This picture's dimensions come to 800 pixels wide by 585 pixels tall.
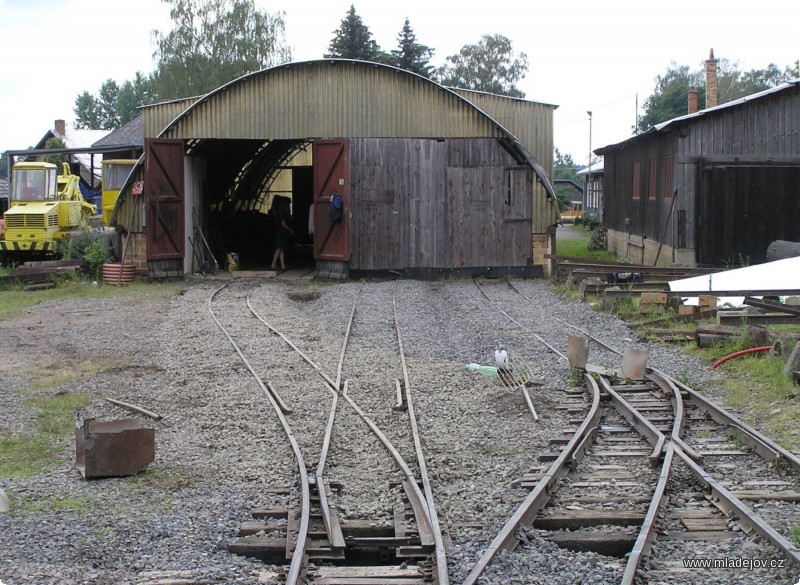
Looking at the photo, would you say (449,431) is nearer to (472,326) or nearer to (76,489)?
(76,489)

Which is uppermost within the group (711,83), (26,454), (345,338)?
(711,83)

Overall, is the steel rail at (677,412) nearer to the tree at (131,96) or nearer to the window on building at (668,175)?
the window on building at (668,175)

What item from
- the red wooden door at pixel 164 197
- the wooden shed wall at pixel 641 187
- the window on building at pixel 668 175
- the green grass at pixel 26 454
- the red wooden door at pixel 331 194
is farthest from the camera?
the wooden shed wall at pixel 641 187

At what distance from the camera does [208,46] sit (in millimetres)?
49125

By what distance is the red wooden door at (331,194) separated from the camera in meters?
21.9

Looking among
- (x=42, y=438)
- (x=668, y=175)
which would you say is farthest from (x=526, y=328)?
(x=668, y=175)

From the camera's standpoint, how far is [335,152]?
2203 cm

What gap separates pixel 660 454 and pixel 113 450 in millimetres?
4300

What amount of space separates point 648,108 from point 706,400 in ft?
246

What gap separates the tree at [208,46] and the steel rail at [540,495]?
43331 mm

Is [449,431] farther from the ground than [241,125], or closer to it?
closer to it

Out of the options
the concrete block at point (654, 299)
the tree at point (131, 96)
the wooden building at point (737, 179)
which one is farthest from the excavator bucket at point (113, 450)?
the tree at point (131, 96)

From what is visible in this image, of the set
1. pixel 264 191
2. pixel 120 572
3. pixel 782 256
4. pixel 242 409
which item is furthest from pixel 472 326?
pixel 264 191

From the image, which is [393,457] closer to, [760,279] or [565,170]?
[760,279]
